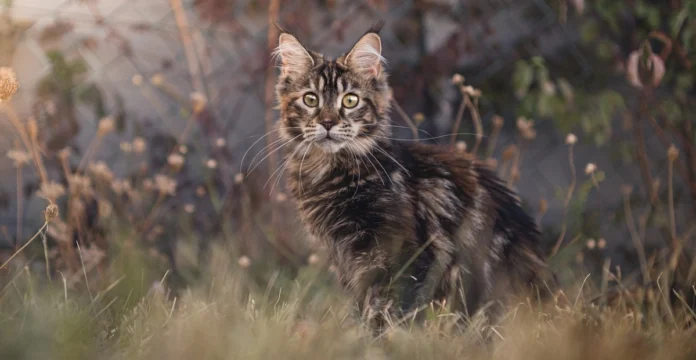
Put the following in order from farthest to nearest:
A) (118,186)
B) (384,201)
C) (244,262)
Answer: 1. (118,186)
2. (244,262)
3. (384,201)

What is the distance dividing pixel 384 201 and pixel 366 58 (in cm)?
59

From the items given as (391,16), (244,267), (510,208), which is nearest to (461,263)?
(510,208)

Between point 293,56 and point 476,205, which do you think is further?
point 293,56

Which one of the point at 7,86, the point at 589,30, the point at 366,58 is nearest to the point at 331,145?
the point at 366,58

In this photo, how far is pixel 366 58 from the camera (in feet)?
8.89

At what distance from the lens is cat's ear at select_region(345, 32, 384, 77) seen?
2615mm

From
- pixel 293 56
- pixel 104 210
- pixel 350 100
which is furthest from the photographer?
pixel 104 210

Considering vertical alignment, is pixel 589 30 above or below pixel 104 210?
above

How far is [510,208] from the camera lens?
2.56 meters

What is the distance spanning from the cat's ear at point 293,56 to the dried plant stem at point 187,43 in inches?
49.7

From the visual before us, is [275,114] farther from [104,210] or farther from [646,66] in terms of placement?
[646,66]

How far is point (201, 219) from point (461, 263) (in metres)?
2.01

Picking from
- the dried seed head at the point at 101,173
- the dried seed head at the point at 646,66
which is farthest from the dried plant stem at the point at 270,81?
the dried seed head at the point at 646,66

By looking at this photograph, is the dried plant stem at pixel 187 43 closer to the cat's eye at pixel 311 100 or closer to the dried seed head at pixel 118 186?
the dried seed head at pixel 118 186
